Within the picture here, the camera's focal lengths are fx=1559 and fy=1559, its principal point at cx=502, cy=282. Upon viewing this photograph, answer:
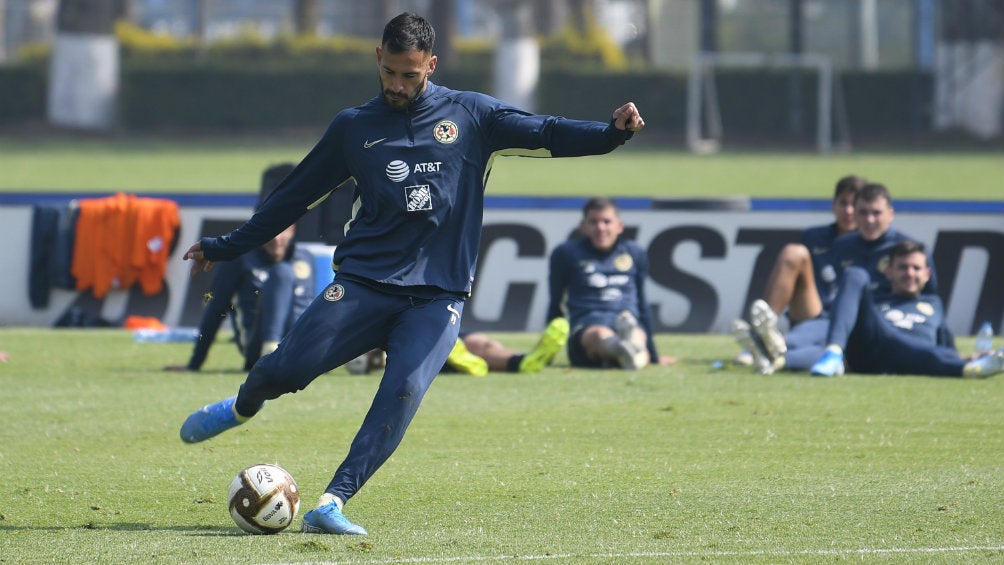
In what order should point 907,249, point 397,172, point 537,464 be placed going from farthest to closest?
point 907,249
point 537,464
point 397,172

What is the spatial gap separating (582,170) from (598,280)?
843 inches

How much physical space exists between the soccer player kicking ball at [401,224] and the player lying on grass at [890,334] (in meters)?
4.94

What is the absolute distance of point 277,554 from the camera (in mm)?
6047

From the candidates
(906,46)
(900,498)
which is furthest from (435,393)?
(906,46)

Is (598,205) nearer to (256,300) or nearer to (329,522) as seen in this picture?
(256,300)

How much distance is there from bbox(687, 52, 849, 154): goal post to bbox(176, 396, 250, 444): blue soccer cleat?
32513 mm

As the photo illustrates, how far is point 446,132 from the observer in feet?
21.7

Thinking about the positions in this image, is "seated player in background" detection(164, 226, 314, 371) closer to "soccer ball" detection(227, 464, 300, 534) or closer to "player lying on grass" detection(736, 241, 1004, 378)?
"player lying on grass" detection(736, 241, 1004, 378)

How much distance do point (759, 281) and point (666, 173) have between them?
55.6 feet

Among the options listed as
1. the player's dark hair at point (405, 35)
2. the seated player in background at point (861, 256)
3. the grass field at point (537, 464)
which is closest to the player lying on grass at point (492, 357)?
the grass field at point (537, 464)

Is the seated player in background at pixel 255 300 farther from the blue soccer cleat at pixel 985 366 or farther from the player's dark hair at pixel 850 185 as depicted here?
the blue soccer cleat at pixel 985 366

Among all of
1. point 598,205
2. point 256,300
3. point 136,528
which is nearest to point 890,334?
point 598,205

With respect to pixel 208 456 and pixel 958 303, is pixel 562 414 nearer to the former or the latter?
pixel 208 456

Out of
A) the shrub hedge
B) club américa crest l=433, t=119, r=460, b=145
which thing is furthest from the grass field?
the shrub hedge
